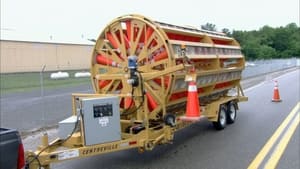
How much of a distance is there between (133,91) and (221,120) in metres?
3.99

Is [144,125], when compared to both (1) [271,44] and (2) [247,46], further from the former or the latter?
(1) [271,44]

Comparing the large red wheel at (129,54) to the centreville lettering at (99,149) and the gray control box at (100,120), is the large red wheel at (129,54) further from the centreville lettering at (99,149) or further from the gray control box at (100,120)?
the centreville lettering at (99,149)

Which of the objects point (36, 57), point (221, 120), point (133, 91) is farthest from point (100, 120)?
point (36, 57)

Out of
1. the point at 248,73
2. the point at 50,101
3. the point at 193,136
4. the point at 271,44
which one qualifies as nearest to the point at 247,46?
the point at 271,44

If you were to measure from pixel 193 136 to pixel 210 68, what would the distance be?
1.77 m

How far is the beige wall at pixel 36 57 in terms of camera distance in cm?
4238

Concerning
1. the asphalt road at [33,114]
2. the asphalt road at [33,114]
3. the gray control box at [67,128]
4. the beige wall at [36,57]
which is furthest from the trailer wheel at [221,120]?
the beige wall at [36,57]

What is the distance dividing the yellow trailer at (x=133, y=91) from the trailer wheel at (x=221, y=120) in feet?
1.75

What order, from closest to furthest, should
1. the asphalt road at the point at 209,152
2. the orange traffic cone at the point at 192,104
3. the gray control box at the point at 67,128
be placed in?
the gray control box at the point at 67,128 < the asphalt road at the point at 209,152 < the orange traffic cone at the point at 192,104

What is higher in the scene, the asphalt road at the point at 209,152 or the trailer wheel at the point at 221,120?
the trailer wheel at the point at 221,120

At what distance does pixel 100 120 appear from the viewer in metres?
6.30

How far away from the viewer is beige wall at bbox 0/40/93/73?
42.4m

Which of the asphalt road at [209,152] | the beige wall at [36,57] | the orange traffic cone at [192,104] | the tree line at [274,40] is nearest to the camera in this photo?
the asphalt road at [209,152]

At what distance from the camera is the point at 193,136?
9.74 metres
